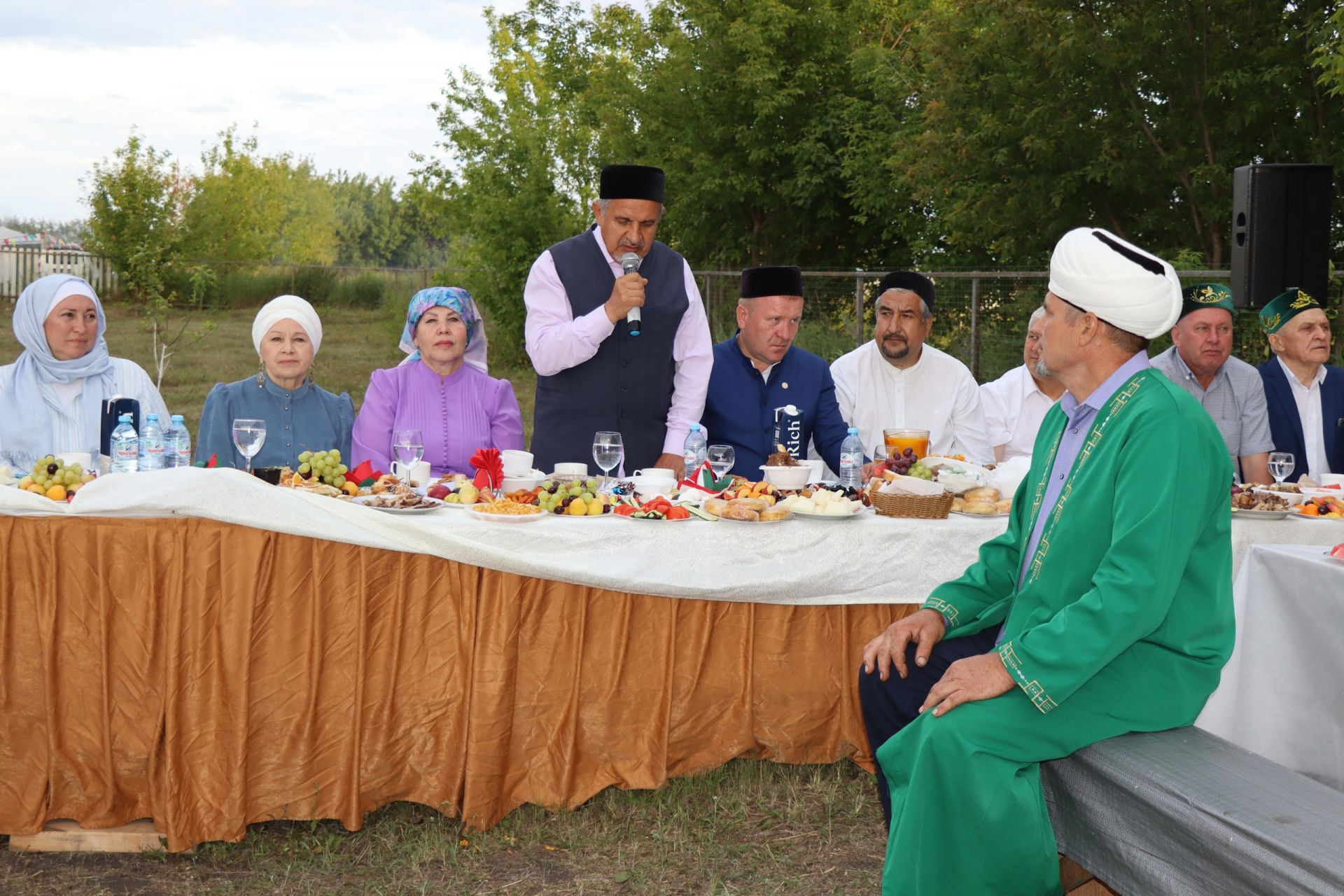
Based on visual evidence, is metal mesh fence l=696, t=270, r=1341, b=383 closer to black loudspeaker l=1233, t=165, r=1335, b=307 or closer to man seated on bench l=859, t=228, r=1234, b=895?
black loudspeaker l=1233, t=165, r=1335, b=307

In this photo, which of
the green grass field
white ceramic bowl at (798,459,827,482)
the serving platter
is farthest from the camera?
white ceramic bowl at (798,459,827,482)

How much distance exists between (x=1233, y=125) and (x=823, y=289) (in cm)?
529

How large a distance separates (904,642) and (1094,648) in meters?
0.59

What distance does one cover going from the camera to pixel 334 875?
10.6 feet

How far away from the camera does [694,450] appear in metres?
4.14

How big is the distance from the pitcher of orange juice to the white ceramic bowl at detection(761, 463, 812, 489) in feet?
1.37

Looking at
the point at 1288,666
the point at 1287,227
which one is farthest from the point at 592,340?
the point at 1287,227

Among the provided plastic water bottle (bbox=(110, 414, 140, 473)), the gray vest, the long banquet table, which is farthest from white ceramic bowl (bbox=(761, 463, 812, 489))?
plastic water bottle (bbox=(110, 414, 140, 473))

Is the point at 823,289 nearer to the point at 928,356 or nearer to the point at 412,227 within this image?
the point at 928,356

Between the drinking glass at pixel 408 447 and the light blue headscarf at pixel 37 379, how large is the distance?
42.7 inches

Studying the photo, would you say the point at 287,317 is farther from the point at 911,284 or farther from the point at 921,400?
the point at 921,400

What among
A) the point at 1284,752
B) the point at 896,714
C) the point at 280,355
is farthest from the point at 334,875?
the point at 1284,752

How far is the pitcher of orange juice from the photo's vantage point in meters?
4.18

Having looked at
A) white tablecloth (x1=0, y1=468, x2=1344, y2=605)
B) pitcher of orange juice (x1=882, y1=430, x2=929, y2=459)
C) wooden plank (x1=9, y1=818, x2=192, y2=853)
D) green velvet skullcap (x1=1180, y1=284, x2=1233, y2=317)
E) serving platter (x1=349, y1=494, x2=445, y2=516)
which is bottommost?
wooden plank (x1=9, y1=818, x2=192, y2=853)
